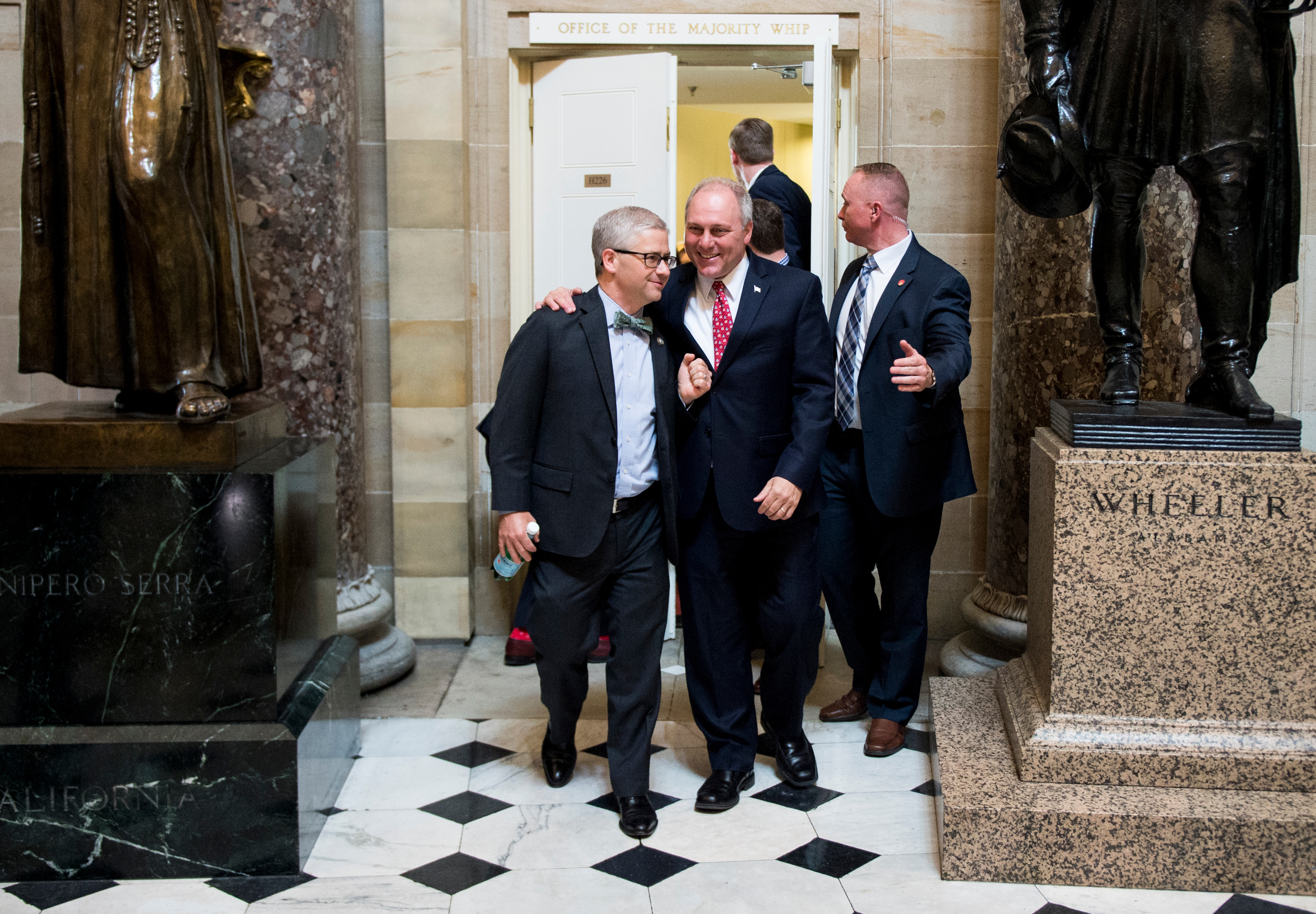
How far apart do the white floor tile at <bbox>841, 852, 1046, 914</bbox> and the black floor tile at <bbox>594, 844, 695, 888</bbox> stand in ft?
1.44

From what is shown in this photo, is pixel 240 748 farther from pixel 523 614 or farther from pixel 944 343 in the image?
pixel 944 343

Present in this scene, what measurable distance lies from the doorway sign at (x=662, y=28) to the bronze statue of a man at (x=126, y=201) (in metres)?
2.15

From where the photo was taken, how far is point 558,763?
12.3 feet

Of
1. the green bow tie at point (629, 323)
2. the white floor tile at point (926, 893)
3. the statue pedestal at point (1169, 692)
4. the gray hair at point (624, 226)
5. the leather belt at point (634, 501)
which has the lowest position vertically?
the white floor tile at point (926, 893)

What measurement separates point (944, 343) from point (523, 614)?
1.59 metres

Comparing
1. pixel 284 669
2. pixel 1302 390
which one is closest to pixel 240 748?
pixel 284 669

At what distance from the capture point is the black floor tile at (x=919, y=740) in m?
4.04

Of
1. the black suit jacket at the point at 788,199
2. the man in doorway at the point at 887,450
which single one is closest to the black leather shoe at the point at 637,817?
the man in doorway at the point at 887,450

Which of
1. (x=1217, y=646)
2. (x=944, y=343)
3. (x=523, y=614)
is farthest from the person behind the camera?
(x=944, y=343)

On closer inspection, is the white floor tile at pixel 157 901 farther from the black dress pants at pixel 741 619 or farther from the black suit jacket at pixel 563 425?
the black dress pants at pixel 741 619

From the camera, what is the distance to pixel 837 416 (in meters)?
4.09

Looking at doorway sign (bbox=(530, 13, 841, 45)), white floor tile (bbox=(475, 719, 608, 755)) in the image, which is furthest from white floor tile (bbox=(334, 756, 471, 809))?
doorway sign (bbox=(530, 13, 841, 45))

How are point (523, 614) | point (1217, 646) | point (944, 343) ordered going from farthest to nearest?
1. point (944, 343)
2. point (523, 614)
3. point (1217, 646)

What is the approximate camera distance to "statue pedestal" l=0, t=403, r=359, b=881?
10.2 ft
